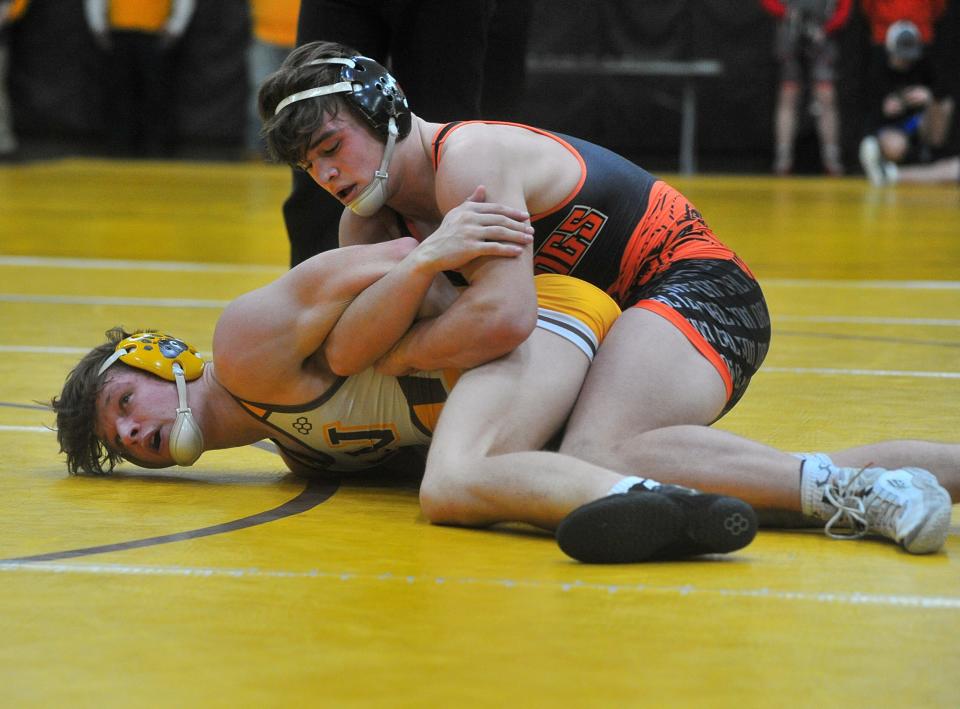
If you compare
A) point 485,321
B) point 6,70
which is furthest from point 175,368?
point 6,70

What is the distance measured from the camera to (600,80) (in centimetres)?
1322

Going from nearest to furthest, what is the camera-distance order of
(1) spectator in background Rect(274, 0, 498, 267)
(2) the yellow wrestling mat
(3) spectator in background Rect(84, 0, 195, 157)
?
(2) the yellow wrestling mat → (1) spectator in background Rect(274, 0, 498, 267) → (3) spectator in background Rect(84, 0, 195, 157)

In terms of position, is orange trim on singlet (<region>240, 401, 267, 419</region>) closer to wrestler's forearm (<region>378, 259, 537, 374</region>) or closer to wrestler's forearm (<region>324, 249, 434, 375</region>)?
wrestler's forearm (<region>324, 249, 434, 375</region>)

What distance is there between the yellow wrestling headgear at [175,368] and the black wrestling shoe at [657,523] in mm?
976

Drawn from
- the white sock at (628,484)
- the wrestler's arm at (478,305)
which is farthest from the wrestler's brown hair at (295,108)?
the white sock at (628,484)

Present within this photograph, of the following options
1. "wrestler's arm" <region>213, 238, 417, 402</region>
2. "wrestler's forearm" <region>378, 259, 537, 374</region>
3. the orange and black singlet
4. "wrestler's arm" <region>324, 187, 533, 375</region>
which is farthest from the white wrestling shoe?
"wrestler's arm" <region>213, 238, 417, 402</region>

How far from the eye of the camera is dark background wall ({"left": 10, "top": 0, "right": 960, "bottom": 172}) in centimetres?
1304

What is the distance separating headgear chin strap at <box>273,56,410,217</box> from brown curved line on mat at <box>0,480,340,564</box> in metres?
0.57

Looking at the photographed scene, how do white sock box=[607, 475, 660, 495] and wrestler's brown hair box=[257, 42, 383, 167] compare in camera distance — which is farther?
wrestler's brown hair box=[257, 42, 383, 167]

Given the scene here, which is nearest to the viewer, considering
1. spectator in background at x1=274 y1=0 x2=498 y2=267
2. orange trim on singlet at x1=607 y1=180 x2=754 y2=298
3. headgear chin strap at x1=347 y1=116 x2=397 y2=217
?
headgear chin strap at x1=347 y1=116 x2=397 y2=217

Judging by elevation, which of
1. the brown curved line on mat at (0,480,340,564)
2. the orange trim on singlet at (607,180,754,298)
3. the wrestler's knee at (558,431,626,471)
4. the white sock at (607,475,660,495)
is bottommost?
Answer: the brown curved line on mat at (0,480,340,564)

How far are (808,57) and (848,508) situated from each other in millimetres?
10337

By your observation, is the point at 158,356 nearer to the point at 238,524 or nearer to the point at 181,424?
the point at 181,424

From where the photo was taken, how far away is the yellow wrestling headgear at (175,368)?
3062 mm
